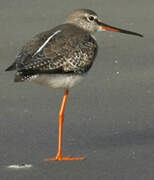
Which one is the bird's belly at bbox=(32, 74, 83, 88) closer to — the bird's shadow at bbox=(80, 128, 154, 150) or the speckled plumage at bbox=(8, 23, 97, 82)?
the speckled plumage at bbox=(8, 23, 97, 82)

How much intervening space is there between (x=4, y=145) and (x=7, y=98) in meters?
1.36

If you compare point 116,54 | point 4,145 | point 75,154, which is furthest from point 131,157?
point 116,54

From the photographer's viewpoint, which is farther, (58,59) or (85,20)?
(85,20)

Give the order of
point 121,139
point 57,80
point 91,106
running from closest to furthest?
1. point 57,80
2. point 121,139
3. point 91,106

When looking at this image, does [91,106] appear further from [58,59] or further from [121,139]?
[58,59]

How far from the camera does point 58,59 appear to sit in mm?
7641

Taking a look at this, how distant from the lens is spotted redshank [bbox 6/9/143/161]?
7465mm

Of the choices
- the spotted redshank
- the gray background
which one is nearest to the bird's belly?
the spotted redshank

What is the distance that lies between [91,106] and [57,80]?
1.10 metres

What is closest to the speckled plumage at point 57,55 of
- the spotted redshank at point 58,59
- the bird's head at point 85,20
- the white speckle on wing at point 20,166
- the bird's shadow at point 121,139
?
the spotted redshank at point 58,59

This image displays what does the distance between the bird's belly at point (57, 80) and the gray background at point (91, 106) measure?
54 centimetres

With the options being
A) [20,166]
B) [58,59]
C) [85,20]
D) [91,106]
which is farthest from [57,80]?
[85,20]

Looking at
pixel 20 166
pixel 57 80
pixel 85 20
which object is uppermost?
pixel 85 20

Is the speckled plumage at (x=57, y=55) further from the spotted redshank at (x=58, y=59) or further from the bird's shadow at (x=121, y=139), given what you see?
the bird's shadow at (x=121, y=139)
